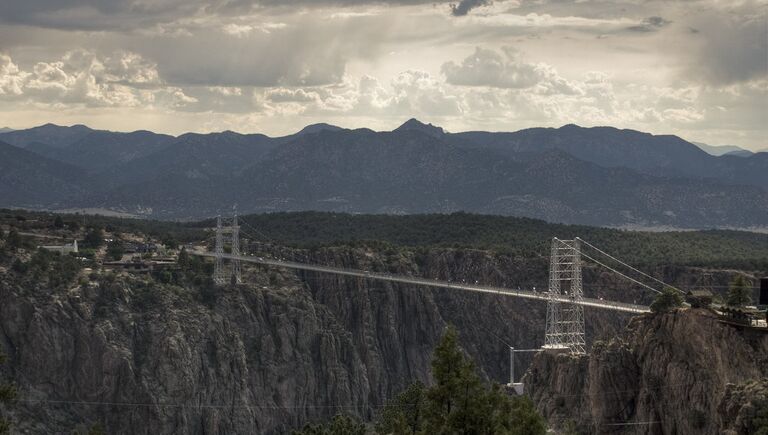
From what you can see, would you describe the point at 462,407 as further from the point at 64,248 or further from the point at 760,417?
the point at 64,248

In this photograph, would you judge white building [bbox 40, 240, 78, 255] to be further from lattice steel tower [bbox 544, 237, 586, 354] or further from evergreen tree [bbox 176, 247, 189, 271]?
lattice steel tower [bbox 544, 237, 586, 354]

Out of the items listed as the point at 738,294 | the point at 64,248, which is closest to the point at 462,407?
the point at 738,294

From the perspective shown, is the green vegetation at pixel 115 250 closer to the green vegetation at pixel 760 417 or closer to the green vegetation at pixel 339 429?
the green vegetation at pixel 339 429

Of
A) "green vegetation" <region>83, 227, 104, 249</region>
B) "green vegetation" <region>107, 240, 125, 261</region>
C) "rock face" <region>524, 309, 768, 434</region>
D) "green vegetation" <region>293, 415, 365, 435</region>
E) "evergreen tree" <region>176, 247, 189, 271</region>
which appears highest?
"green vegetation" <region>83, 227, 104, 249</region>

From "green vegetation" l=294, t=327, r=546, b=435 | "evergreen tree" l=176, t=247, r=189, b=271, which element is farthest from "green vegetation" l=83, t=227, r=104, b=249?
"green vegetation" l=294, t=327, r=546, b=435

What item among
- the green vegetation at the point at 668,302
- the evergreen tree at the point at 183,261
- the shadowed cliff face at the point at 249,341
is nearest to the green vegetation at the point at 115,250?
the evergreen tree at the point at 183,261

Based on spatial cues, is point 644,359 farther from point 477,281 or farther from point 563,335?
point 477,281

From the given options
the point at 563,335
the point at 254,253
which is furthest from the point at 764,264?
the point at 254,253
